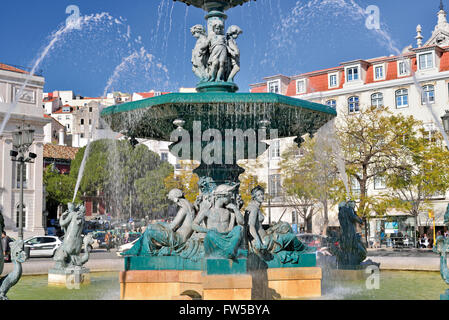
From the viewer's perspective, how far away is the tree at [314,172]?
30.3 metres

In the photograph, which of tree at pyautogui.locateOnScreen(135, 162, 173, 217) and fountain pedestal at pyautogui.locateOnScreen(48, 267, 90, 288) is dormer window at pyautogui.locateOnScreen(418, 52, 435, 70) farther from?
fountain pedestal at pyautogui.locateOnScreen(48, 267, 90, 288)

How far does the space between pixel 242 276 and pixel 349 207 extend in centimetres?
443

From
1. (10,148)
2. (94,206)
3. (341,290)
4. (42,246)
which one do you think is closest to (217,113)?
(341,290)

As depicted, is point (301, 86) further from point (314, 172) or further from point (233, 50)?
point (233, 50)

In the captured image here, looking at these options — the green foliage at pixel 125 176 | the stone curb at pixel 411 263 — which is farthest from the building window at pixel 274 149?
the stone curb at pixel 411 263

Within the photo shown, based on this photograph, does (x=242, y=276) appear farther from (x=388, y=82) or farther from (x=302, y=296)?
(x=388, y=82)

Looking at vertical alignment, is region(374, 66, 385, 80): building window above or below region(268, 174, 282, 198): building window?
above

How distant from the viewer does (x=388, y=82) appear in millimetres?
42156

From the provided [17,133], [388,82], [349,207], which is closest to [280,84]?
[388,82]

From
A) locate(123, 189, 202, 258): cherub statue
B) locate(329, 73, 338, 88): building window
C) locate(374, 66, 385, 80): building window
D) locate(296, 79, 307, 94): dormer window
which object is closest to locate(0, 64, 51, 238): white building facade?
locate(296, 79, 307, 94): dormer window

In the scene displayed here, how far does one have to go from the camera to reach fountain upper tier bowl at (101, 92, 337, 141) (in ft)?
29.5

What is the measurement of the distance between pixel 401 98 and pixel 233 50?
34.2 meters

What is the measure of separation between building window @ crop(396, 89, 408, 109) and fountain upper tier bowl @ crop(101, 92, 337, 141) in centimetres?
3303

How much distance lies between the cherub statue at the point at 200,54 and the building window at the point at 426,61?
33.2m
